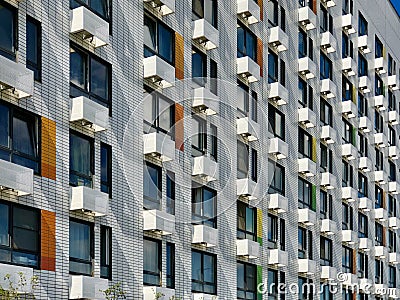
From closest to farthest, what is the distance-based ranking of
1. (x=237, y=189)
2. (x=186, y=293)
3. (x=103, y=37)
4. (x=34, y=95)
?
(x=34, y=95) → (x=103, y=37) → (x=186, y=293) → (x=237, y=189)

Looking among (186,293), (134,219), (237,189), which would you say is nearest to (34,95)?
(134,219)

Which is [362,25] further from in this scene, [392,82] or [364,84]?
[392,82]

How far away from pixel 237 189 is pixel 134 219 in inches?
265

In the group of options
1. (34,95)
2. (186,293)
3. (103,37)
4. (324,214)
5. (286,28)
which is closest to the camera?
(34,95)

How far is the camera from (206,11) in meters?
30.2

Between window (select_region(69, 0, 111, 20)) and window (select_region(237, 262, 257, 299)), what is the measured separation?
34.3 feet

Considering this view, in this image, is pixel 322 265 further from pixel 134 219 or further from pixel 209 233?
pixel 134 219

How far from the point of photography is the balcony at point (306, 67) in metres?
37.6

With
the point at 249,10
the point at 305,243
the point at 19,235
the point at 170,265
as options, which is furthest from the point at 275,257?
the point at 19,235

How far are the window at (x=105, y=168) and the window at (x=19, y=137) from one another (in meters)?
2.73

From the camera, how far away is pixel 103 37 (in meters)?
23.5

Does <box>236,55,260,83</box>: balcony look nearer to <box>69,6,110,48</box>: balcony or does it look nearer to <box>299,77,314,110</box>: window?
<box>299,77,314,110</box>: window

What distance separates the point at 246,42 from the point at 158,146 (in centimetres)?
881

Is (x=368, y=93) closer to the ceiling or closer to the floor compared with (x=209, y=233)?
closer to the ceiling
